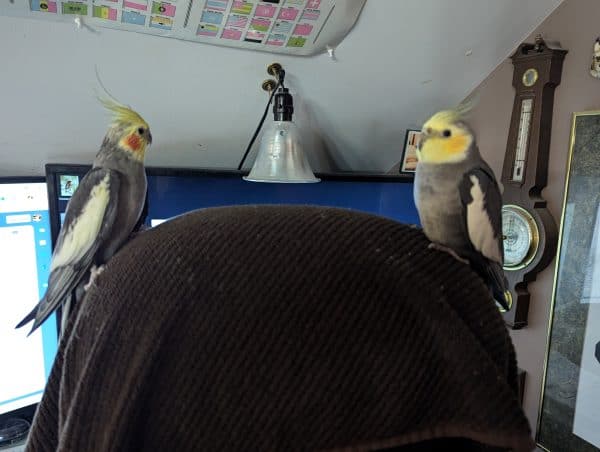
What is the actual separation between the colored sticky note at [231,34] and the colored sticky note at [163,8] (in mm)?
104

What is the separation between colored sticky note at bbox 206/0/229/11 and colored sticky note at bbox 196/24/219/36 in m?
0.03

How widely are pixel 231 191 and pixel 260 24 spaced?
35 centimetres

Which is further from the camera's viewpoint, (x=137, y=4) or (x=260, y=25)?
(x=260, y=25)

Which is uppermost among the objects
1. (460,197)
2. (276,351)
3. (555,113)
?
(555,113)

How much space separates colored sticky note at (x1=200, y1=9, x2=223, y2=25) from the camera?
805 mm

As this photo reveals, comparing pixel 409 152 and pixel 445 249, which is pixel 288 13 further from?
pixel 445 249

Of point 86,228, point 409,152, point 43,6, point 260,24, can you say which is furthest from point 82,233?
point 409,152

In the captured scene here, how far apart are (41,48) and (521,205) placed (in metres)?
1.03

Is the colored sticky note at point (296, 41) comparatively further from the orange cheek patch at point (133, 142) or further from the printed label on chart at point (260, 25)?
the orange cheek patch at point (133, 142)

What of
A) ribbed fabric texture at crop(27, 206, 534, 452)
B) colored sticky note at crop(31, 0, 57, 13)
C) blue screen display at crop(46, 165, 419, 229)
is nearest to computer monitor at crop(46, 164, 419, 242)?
blue screen display at crop(46, 165, 419, 229)

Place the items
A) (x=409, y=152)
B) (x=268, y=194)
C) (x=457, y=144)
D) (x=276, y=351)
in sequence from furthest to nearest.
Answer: (x=409, y=152) < (x=268, y=194) < (x=457, y=144) < (x=276, y=351)

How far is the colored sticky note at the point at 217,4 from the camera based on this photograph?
0.79 m

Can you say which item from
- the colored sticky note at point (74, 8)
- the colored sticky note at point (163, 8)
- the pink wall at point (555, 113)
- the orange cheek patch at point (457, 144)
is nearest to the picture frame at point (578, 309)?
the pink wall at point (555, 113)

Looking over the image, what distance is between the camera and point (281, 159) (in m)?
0.95
